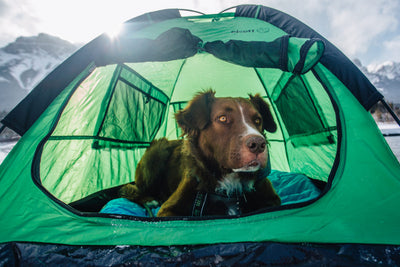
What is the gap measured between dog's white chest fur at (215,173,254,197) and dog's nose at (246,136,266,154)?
17.9 inches

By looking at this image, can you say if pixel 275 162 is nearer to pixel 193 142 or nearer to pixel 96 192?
pixel 193 142

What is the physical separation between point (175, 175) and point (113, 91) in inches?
55.3

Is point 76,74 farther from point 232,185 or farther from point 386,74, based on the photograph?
point 386,74

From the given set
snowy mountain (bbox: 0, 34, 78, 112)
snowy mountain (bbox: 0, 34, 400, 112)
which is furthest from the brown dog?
snowy mountain (bbox: 0, 34, 78, 112)

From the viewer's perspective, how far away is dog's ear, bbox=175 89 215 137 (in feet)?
6.55

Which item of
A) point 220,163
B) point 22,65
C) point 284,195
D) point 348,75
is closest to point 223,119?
point 220,163

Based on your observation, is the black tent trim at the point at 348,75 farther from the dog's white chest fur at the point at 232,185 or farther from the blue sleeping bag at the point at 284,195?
the dog's white chest fur at the point at 232,185

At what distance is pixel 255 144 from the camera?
4.83 feet

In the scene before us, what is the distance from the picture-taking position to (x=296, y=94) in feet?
9.12

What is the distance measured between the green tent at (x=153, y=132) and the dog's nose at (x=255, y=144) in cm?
43

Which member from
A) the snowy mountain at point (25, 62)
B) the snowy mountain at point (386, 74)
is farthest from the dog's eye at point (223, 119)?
the snowy mountain at point (386, 74)

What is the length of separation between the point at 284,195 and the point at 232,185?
949 mm

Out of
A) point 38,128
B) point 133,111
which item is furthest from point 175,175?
point 38,128

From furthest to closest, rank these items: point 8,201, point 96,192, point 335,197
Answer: point 96,192
point 8,201
point 335,197
